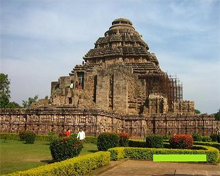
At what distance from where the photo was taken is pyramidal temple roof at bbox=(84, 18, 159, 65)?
4612 cm

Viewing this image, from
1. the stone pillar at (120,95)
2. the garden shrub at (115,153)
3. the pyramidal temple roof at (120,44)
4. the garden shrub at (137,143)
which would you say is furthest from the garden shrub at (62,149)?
the pyramidal temple roof at (120,44)

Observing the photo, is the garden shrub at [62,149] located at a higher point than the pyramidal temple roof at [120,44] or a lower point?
lower

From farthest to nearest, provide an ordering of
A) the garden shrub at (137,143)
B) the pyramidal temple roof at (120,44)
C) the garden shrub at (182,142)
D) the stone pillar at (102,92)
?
the pyramidal temple roof at (120,44) < the stone pillar at (102,92) < the garden shrub at (137,143) < the garden shrub at (182,142)

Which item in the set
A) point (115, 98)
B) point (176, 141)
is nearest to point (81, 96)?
point (115, 98)

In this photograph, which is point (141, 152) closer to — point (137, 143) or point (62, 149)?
point (137, 143)

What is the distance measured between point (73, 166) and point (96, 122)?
56.0 ft

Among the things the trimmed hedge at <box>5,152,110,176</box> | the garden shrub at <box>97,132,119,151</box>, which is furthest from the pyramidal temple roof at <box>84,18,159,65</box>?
the trimmed hedge at <box>5,152,110,176</box>

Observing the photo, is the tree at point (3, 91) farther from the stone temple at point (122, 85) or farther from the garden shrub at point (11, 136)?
the garden shrub at point (11, 136)

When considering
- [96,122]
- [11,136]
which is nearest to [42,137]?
[11,136]

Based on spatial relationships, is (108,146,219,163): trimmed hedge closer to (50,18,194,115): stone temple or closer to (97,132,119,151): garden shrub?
(97,132,119,151): garden shrub

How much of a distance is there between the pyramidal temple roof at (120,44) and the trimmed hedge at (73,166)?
33.9 metres

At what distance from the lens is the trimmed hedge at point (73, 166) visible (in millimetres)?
8141

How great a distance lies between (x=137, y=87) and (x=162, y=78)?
3.90 m

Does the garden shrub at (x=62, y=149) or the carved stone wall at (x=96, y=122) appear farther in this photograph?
the carved stone wall at (x=96, y=122)
